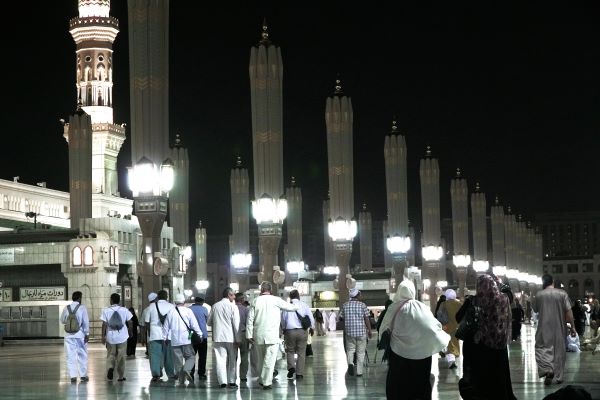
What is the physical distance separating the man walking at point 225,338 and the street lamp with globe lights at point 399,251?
37.7 m

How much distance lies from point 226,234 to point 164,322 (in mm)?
112830

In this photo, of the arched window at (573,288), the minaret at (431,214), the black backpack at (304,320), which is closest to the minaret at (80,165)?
the minaret at (431,214)

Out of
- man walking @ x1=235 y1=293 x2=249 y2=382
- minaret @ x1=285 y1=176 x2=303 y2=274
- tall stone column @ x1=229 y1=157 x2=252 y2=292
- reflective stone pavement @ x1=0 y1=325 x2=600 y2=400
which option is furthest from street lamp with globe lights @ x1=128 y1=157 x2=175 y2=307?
minaret @ x1=285 y1=176 x2=303 y2=274

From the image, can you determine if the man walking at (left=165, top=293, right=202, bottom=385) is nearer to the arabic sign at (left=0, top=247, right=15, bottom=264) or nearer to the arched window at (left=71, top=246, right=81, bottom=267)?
the arched window at (left=71, top=246, right=81, bottom=267)

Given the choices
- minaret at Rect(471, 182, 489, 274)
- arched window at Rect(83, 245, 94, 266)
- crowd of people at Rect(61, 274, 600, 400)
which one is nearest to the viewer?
crowd of people at Rect(61, 274, 600, 400)

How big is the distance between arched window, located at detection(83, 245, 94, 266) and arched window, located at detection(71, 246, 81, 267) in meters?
0.21

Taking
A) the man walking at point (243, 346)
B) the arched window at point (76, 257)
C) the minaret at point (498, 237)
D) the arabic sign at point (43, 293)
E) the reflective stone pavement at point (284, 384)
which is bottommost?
A: the reflective stone pavement at point (284, 384)

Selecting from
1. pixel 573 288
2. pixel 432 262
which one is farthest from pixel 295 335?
pixel 573 288

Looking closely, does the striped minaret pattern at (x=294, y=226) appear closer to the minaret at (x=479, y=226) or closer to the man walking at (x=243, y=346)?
the minaret at (x=479, y=226)

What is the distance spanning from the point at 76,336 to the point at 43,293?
3019 centimetres

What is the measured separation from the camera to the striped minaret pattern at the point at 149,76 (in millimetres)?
29875

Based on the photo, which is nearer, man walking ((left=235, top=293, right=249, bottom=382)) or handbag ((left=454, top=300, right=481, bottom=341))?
handbag ((left=454, top=300, right=481, bottom=341))

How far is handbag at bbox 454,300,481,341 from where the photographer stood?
1231cm

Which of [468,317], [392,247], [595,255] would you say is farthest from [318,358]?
[595,255]
